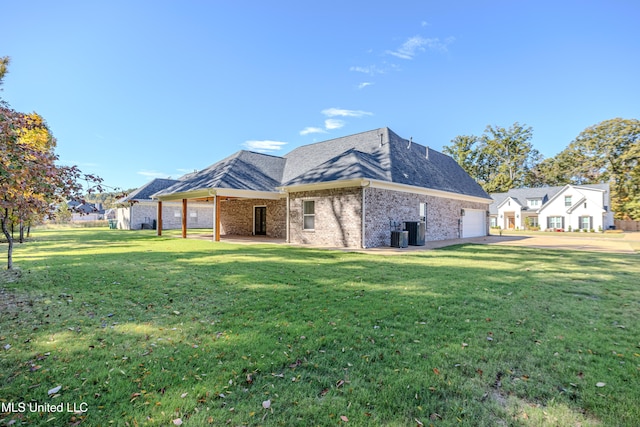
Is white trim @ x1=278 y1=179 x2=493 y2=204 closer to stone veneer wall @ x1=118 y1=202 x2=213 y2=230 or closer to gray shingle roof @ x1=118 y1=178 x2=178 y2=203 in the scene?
stone veneer wall @ x1=118 y1=202 x2=213 y2=230

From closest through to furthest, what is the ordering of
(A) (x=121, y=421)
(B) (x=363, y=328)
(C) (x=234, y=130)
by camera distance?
(A) (x=121, y=421) → (B) (x=363, y=328) → (C) (x=234, y=130)

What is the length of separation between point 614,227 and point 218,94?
154 ft

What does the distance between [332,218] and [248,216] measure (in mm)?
8864

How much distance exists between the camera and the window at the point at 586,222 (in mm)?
34469

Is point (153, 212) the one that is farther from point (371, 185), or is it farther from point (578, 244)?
point (578, 244)

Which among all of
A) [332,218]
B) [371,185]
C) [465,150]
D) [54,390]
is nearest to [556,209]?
[465,150]

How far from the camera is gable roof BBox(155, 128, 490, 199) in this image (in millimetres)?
14273

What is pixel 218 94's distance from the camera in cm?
1931

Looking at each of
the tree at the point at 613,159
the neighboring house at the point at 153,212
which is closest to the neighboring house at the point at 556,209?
the tree at the point at 613,159

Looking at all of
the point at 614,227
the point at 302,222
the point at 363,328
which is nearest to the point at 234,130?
the point at 302,222

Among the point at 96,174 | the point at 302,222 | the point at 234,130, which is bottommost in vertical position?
the point at 302,222

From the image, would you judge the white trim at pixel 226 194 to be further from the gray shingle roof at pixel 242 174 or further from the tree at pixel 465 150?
the tree at pixel 465 150

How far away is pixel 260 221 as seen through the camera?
20.3 m

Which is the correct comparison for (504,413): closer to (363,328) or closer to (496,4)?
(363,328)
